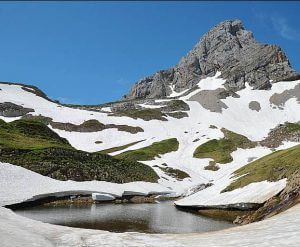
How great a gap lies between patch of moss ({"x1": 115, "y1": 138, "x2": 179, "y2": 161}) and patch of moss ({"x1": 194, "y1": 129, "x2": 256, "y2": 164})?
42.6 feet

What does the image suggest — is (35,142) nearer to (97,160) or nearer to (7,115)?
(97,160)

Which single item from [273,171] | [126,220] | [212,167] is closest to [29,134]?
[212,167]

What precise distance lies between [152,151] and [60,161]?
272 feet

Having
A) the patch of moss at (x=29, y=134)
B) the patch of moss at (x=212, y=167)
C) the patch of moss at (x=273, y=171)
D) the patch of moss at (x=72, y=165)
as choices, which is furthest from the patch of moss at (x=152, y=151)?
the patch of moss at (x=273, y=171)

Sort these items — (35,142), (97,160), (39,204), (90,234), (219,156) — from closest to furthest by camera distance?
(90,234) < (39,204) < (97,160) < (35,142) < (219,156)

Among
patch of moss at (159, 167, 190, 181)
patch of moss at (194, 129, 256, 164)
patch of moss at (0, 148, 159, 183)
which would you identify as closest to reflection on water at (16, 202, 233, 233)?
patch of moss at (0, 148, 159, 183)

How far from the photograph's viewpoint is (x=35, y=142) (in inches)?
3772

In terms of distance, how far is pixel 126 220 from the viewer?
44.8 meters

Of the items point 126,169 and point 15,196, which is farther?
point 126,169

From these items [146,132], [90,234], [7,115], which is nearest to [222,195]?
[90,234]

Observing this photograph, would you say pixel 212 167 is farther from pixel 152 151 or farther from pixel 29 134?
pixel 29 134

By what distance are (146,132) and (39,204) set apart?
140587mm

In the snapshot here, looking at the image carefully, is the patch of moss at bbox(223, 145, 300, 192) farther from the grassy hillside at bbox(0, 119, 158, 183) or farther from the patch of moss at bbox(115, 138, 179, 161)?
the patch of moss at bbox(115, 138, 179, 161)

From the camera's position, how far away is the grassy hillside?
237ft
